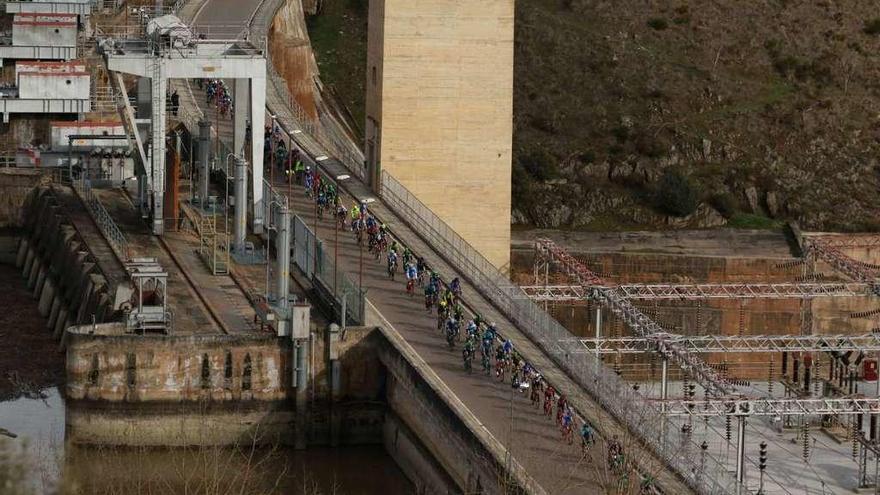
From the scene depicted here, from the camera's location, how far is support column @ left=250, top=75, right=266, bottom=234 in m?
80.8

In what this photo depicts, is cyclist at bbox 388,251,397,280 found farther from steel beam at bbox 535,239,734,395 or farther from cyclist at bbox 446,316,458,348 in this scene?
cyclist at bbox 446,316,458,348

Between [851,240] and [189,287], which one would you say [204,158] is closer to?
[189,287]

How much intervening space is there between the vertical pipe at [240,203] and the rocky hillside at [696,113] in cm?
3797

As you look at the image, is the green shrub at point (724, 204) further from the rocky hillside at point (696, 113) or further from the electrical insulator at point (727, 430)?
the electrical insulator at point (727, 430)

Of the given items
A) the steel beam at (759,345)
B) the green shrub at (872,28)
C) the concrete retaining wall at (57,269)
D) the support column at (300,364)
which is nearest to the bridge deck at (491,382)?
the steel beam at (759,345)

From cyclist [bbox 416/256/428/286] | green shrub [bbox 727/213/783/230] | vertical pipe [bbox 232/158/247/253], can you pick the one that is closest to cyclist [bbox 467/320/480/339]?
cyclist [bbox 416/256/428/286]

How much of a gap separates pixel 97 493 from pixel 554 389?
11513 millimetres

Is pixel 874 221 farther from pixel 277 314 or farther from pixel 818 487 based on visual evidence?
pixel 277 314

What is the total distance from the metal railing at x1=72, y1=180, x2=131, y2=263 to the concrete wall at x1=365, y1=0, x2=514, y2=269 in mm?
9412

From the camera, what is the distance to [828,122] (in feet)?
421

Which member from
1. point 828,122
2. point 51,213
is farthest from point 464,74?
point 828,122

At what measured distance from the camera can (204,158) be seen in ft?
281

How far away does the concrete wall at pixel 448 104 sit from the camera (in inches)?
3376

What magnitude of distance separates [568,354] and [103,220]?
81.3 ft
